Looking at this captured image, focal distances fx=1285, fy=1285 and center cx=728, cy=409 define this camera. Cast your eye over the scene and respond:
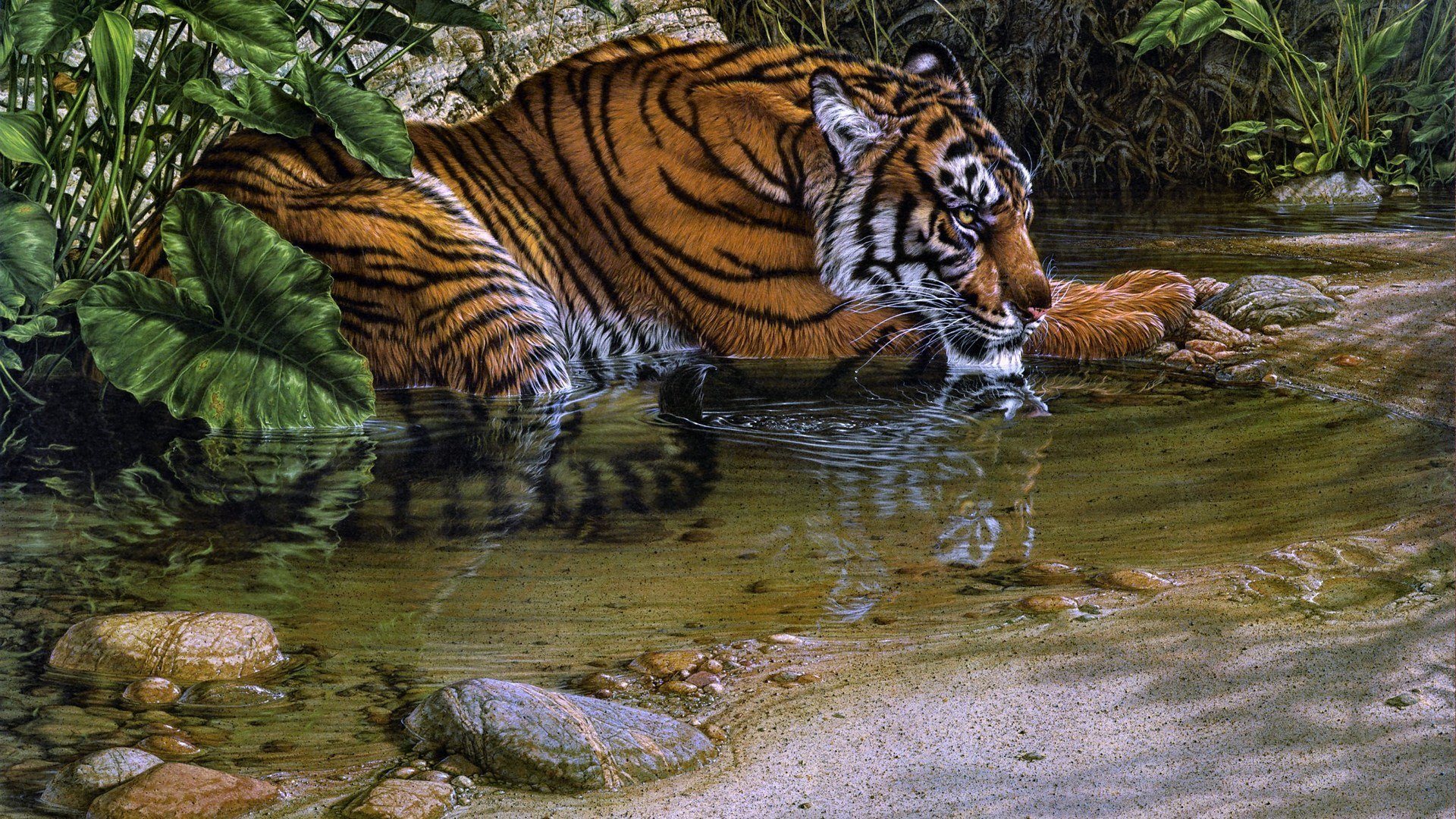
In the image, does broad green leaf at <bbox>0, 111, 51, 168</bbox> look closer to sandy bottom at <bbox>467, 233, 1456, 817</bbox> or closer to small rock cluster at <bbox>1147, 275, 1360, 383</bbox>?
sandy bottom at <bbox>467, 233, 1456, 817</bbox>

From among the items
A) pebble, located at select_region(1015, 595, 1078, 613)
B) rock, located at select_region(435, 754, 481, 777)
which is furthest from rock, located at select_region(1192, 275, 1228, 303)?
rock, located at select_region(435, 754, 481, 777)

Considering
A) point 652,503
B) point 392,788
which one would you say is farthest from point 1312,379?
point 392,788

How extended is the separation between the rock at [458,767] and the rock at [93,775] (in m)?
0.31

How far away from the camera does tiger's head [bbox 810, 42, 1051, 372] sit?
327 cm

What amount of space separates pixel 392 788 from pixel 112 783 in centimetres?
30

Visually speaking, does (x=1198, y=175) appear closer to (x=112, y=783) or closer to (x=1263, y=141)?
(x=1263, y=141)

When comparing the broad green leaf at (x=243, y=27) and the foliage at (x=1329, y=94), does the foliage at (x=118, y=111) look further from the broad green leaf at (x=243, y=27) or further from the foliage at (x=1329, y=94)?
the foliage at (x=1329, y=94)

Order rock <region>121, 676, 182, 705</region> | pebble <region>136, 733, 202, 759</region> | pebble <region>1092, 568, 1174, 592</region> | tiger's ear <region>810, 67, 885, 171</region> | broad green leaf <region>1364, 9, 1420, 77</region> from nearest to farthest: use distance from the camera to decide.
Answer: pebble <region>136, 733, 202, 759</region> < rock <region>121, 676, 182, 705</region> < pebble <region>1092, 568, 1174, 592</region> < broad green leaf <region>1364, 9, 1420, 77</region> < tiger's ear <region>810, 67, 885, 171</region>

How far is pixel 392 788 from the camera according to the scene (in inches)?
55.3

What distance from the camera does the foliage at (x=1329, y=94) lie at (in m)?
3.22

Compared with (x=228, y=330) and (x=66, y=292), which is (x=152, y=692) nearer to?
(x=228, y=330)

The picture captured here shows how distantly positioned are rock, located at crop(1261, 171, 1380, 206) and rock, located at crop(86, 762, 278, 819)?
3.13 metres

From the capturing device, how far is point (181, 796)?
1378 millimetres

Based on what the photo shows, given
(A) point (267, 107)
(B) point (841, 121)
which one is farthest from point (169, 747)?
(B) point (841, 121)
